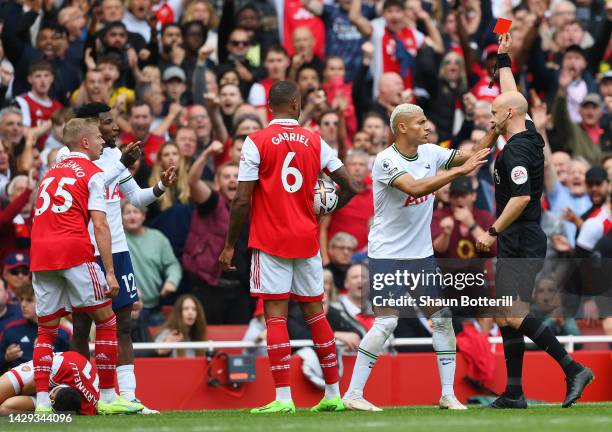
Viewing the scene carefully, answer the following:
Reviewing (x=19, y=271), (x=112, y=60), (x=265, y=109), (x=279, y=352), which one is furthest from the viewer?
(x=265, y=109)

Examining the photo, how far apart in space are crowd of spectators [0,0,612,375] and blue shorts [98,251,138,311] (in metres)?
0.06

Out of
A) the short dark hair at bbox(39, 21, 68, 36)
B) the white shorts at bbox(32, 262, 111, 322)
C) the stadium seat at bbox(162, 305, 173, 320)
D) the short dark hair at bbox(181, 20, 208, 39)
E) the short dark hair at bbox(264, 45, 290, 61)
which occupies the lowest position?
the stadium seat at bbox(162, 305, 173, 320)

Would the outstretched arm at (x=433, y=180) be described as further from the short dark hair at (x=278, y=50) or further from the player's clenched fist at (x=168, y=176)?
the short dark hair at (x=278, y=50)

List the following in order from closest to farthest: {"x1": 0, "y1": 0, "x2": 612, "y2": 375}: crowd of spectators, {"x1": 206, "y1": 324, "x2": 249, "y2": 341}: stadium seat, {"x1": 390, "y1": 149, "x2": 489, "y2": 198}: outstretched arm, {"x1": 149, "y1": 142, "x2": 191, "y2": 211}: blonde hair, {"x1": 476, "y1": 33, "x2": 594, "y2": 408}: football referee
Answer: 1. {"x1": 390, "y1": 149, "x2": 489, "y2": 198}: outstretched arm
2. {"x1": 476, "y1": 33, "x2": 594, "y2": 408}: football referee
3. {"x1": 206, "y1": 324, "x2": 249, "y2": 341}: stadium seat
4. {"x1": 0, "y1": 0, "x2": 612, "y2": 375}: crowd of spectators
5. {"x1": 149, "y1": 142, "x2": 191, "y2": 211}: blonde hair

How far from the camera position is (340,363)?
1364 centimetres

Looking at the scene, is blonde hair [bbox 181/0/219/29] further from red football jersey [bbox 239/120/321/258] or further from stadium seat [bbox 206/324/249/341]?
red football jersey [bbox 239/120/321/258]

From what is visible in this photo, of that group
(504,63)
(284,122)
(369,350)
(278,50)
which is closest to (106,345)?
(369,350)

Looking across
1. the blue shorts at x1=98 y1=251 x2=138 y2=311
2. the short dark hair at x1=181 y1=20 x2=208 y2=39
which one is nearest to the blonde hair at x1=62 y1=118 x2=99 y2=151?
the blue shorts at x1=98 y1=251 x2=138 y2=311

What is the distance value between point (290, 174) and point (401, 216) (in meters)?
0.96

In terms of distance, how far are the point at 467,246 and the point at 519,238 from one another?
14.0 feet

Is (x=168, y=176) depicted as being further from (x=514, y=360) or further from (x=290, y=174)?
(x=514, y=360)

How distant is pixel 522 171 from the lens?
1065 cm

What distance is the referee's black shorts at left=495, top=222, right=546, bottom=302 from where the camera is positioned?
35.6 ft

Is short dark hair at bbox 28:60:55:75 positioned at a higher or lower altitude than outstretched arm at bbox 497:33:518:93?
higher
